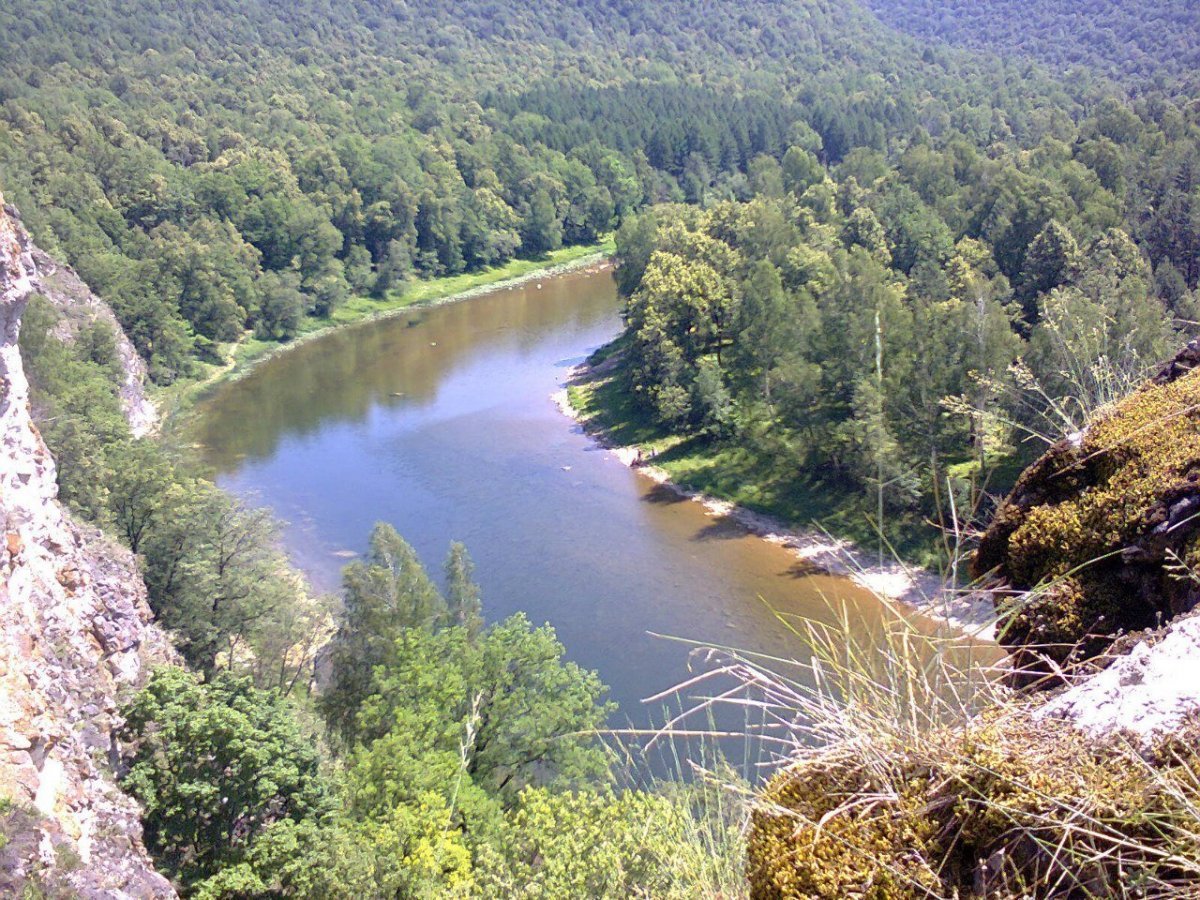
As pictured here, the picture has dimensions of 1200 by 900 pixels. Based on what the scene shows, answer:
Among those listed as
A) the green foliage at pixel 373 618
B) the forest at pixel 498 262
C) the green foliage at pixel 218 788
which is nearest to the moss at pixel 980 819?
the forest at pixel 498 262

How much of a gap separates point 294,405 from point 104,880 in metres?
36.8

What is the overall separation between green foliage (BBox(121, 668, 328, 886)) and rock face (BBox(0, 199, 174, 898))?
24.9 inches

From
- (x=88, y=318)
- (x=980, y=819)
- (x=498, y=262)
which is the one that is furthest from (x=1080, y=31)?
(x=980, y=819)

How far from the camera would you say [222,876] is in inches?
510

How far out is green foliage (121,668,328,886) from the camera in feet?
46.6

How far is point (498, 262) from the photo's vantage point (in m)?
75.1

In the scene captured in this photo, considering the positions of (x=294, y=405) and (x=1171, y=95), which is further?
(x=1171, y=95)

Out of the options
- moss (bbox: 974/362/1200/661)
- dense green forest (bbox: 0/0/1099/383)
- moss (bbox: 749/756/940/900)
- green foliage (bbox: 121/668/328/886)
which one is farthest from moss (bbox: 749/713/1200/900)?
dense green forest (bbox: 0/0/1099/383)

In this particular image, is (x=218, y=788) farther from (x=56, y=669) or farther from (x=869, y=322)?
(x=869, y=322)

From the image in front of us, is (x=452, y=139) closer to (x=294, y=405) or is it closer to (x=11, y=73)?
(x=11, y=73)

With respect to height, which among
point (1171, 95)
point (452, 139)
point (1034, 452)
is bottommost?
point (1034, 452)

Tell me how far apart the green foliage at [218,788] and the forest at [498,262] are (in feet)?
0.18

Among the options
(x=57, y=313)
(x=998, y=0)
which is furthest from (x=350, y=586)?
(x=998, y=0)

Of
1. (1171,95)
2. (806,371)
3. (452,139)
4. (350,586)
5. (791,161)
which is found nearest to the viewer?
(350,586)
